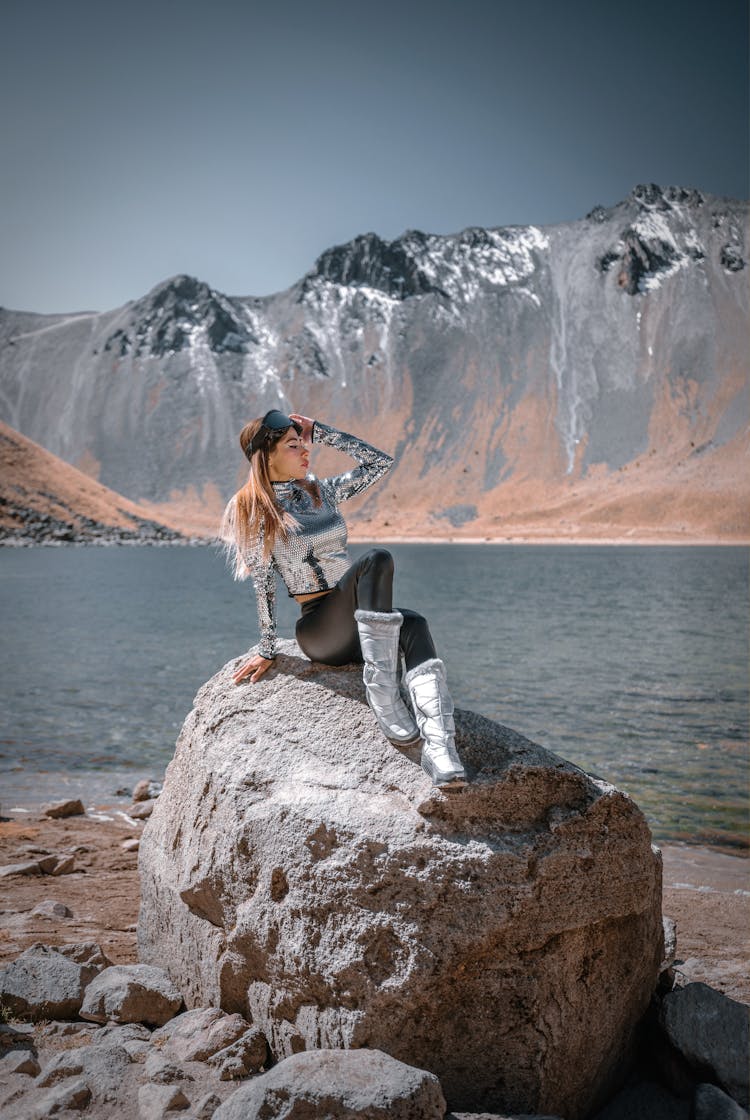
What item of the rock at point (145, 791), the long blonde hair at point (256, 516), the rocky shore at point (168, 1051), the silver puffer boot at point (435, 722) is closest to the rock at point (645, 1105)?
the rocky shore at point (168, 1051)

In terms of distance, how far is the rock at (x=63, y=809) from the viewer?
10.9 meters

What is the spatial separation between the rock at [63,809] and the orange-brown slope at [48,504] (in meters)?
74.9

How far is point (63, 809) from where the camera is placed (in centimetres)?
1093

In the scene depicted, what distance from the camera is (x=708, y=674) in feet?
72.8

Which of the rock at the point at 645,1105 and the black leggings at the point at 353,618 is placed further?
the black leggings at the point at 353,618

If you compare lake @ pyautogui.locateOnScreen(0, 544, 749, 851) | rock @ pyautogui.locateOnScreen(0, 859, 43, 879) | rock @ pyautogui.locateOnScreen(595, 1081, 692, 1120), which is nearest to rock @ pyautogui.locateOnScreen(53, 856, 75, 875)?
rock @ pyautogui.locateOnScreen(0, 859, 43, 879)

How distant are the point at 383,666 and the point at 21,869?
5.12 meters

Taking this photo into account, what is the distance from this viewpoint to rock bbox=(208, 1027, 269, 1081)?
4.51 metres

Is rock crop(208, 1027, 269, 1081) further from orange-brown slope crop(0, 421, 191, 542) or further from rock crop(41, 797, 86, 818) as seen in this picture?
orange-brown slope crop(0, 421, 191, 542)

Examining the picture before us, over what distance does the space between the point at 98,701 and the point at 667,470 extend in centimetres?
10799

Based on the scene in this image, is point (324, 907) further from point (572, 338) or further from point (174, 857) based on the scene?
point (572, 338)

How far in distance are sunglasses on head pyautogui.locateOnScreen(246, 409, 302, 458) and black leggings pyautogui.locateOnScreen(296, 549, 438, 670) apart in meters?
1.19

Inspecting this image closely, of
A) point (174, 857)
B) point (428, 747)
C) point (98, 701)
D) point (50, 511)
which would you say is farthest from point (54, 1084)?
point (50, 511)

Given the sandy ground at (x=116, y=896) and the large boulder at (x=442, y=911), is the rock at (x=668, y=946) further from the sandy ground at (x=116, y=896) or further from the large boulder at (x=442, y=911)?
the large boulder at (x=442, y=911)
